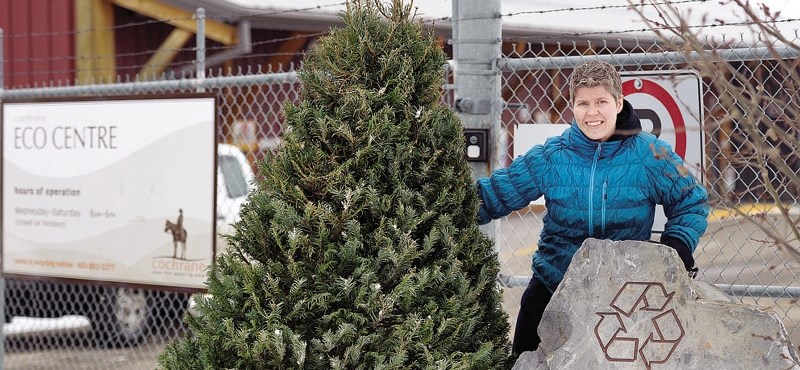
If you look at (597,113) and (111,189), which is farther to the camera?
(111,189)

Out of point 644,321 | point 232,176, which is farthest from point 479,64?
point 232,176

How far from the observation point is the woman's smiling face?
10.7 feet

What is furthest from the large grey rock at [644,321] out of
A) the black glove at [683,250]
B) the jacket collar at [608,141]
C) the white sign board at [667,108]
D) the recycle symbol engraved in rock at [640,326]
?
the white sign board at [667,108]

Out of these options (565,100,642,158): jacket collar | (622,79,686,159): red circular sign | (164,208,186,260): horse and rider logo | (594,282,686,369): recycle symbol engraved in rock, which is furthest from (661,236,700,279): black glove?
(164,208,186,260): horse and rider logo

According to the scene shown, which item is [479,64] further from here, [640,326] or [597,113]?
[640,326]

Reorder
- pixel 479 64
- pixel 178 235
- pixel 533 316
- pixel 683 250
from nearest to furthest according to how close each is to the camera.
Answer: pixel 683 250
pixel 533 316
pixel 479 64
pixel 178 235

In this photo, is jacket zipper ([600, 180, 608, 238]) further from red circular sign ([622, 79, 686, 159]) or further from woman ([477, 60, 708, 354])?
red circular sign ([622, 79, 686, 159])

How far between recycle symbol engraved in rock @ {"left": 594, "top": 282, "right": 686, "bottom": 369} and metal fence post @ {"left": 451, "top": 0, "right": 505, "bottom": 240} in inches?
40.8

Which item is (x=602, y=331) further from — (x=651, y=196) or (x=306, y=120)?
(x=306, y=120)

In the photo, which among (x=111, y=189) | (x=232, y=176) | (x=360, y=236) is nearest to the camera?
(x=360, y=236)

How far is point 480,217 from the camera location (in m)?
3.49

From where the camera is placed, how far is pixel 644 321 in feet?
9.91

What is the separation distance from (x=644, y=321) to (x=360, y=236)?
0.88 m

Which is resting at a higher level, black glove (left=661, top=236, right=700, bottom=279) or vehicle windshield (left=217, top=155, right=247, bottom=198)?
black glove (left=661, top=236, right=700, bottom=279)
